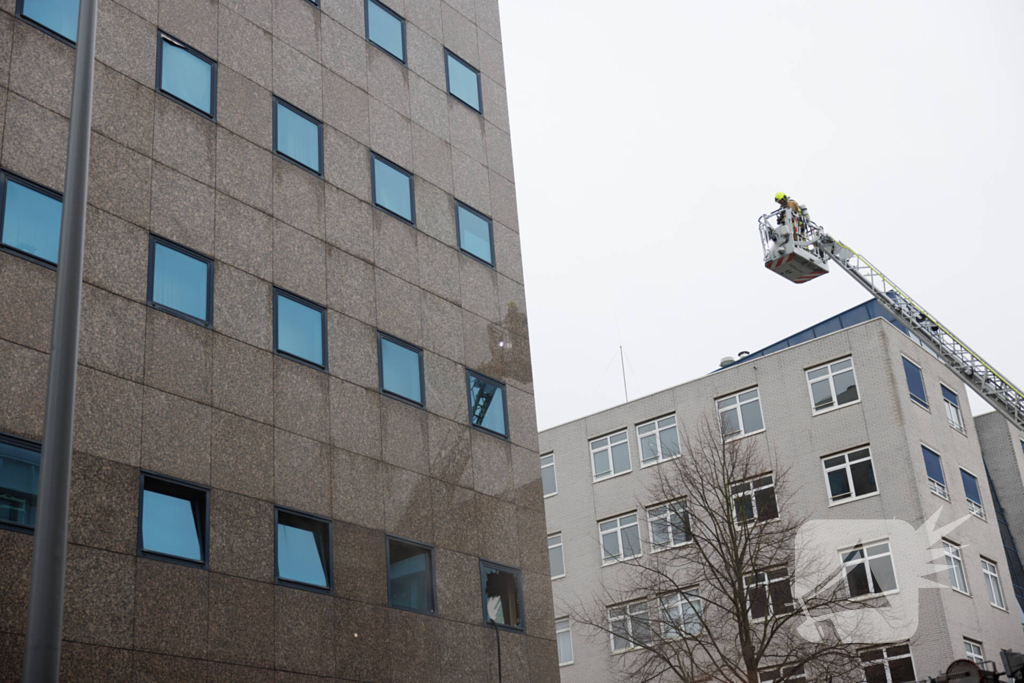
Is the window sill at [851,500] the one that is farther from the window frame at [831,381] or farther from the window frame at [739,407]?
the window frame at [739,407]

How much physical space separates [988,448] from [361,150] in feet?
133

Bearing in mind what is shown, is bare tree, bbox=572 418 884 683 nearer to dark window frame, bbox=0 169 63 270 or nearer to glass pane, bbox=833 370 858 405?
glass pane, bbox=833 370 858 405

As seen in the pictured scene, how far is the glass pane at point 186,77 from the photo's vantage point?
20703 mm

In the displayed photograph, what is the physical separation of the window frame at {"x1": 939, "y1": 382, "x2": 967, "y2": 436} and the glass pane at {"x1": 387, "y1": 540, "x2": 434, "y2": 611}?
106 feet

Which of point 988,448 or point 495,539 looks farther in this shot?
point 988,448

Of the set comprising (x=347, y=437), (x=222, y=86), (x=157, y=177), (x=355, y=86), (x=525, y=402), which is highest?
(x=355, y=86)

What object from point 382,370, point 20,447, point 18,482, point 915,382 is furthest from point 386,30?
point 915,382

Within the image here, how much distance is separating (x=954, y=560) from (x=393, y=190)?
95.0 ft

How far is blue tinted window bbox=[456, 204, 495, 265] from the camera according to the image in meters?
26.9

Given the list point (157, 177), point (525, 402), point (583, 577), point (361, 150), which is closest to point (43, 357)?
point (157, 177)

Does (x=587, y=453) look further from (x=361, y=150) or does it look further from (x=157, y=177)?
(x=157, y=177)

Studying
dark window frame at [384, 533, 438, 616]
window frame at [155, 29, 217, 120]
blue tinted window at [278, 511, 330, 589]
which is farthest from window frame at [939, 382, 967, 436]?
window frame at [155, 29, 217, 120]

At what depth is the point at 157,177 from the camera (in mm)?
19609

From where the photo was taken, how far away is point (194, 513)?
18125mm
